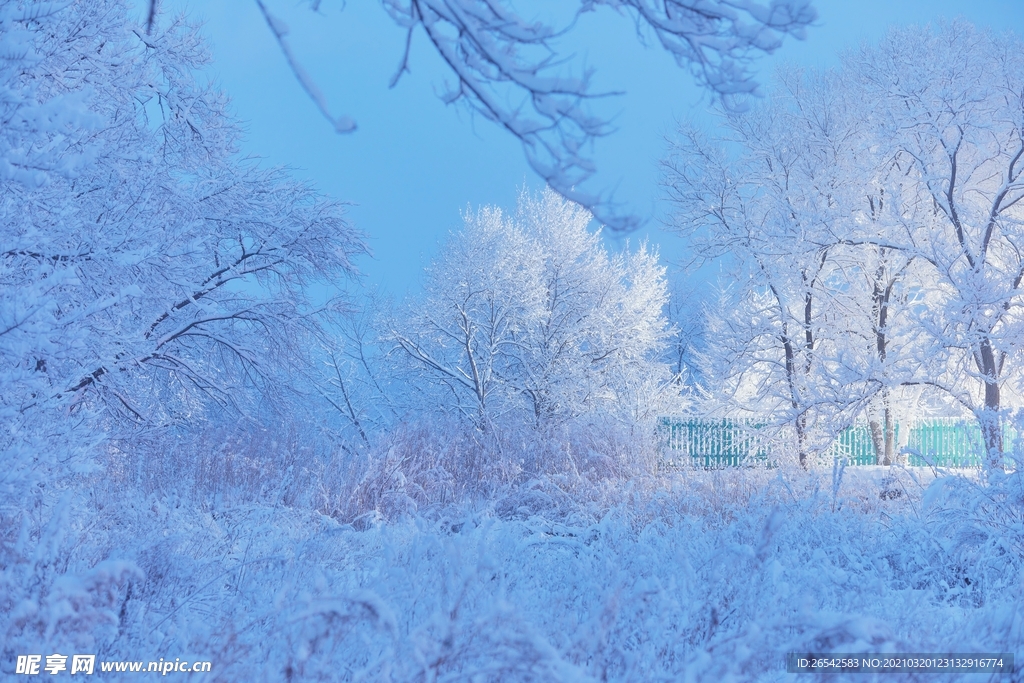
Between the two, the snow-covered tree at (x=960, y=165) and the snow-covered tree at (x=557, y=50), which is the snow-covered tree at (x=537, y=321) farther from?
the snow-covered tree at (x=557, y=50)

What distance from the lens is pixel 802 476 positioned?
7.46m

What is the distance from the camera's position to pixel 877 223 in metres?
11.1

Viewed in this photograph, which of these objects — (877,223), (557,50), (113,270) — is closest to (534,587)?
(557,50)

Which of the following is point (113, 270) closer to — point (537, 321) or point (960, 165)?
point (960, 165)

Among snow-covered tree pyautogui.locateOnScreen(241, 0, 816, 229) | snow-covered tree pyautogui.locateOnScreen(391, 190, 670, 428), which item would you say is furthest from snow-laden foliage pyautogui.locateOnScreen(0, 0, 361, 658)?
snow-covered tree pyautogui.locateOnScreen(391, 190, 670, 428)

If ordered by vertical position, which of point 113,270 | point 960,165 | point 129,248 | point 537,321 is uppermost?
point 960,165

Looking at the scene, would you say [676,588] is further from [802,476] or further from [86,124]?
[802,476]

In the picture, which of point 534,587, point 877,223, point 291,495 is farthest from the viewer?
point 877,223

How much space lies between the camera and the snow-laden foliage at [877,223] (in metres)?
10.5

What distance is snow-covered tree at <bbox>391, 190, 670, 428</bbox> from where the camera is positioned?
17.2 meters

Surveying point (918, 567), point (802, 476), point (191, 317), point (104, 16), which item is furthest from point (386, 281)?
point (918, 567)

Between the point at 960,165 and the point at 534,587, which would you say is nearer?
the point at 534,587

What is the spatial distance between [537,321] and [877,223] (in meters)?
8.80

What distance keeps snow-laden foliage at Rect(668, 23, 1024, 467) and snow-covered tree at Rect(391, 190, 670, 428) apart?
4119mm
